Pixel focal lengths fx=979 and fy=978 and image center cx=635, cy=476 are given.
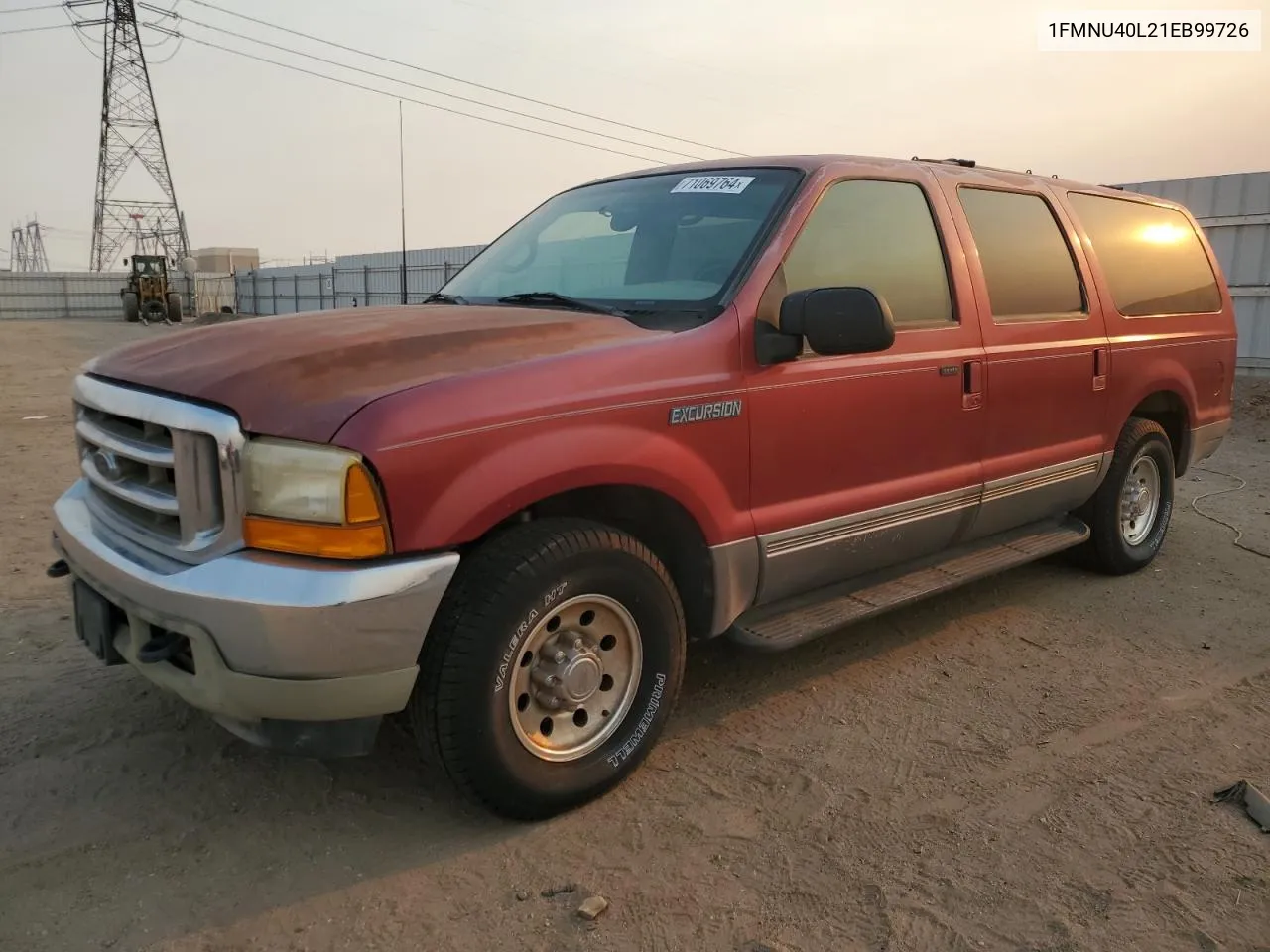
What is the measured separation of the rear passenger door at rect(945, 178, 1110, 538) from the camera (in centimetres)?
411

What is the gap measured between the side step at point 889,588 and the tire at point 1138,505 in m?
0.27

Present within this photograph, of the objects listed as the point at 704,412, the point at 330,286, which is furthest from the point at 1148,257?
the point at 330,286

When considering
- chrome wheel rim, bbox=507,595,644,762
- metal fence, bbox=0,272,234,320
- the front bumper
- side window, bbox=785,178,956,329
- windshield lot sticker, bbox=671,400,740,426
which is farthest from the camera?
metal fence, bbox=0,272,234,320

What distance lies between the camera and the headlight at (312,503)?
236 centimetres

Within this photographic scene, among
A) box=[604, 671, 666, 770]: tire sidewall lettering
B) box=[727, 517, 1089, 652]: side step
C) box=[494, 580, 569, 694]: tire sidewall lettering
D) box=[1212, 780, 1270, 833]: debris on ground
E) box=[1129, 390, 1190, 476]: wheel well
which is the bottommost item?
box=[1212, 780, 1270, 833]: debris on ground

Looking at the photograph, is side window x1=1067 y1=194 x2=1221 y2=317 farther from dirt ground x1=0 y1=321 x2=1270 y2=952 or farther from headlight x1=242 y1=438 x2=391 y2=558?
headlight x1=242 y1=438 x2=391 y2=558

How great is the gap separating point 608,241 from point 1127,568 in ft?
11.3

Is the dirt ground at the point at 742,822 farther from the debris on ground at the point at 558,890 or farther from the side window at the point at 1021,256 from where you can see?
the side window at the point at 1021,256

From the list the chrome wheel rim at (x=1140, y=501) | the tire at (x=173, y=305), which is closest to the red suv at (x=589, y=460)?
the chrome wheel rim at (x=1140, y=501)

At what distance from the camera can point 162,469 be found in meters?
2.64

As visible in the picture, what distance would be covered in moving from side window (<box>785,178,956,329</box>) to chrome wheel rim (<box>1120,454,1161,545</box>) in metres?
2.11

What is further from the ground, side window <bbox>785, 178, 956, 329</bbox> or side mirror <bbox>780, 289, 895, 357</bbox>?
side window <bbox>785, 178, 956, 329</bbox>

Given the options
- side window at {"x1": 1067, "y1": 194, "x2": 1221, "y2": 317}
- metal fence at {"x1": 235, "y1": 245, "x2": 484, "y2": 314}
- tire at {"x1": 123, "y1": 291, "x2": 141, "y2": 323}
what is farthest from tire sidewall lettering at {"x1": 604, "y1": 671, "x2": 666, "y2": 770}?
tire at {"x1": 123, "y1": 291, "x2": 141, "y2": 323}

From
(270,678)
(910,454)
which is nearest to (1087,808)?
(910,454)
